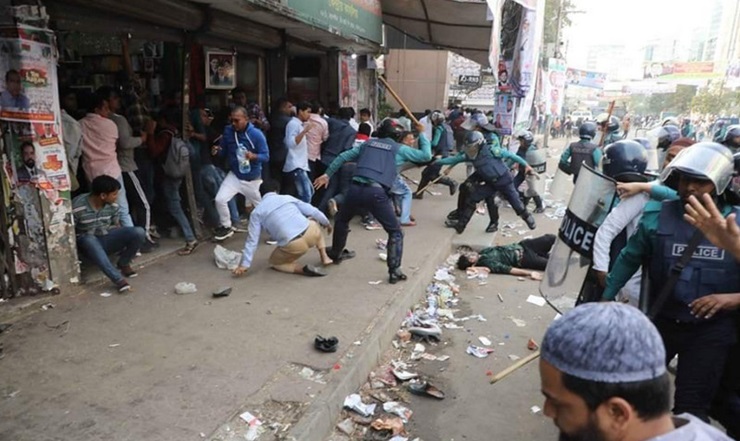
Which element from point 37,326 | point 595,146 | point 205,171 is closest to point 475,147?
point 595,146

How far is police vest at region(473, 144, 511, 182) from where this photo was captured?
7402 millimetres

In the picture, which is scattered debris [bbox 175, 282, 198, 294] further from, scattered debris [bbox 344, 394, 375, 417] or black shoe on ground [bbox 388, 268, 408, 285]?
scattered debris [bbox 344, 394, 375, 417]

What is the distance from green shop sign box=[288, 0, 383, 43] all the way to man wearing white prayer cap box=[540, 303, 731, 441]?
19.2ft

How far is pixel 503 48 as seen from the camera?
11828 mm

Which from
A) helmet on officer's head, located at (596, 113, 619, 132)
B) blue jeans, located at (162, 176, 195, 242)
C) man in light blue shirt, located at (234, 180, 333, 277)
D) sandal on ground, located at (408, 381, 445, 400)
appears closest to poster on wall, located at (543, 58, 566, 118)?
helmet on officer's head, located at (596, 113, 619, 132)

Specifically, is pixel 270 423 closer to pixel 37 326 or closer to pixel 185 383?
pixel 185 383

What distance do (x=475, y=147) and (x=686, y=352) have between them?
528cm

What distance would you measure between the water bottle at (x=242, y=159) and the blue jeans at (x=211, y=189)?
0.72 meters

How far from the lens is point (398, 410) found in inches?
138

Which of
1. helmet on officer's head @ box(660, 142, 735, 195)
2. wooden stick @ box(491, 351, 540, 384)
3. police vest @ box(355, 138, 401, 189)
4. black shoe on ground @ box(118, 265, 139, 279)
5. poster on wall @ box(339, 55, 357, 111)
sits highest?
poster on wall @ box(339, 55, 357, 111)

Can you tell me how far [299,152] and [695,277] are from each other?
18.5 ft

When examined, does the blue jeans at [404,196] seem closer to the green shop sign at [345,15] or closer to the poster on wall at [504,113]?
the green shop sign at [345,15]

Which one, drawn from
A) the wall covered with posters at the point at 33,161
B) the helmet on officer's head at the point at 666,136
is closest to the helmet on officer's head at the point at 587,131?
the helmet on officer's head at the point at 666,136

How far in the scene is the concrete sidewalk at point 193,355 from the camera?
2.94 meters
